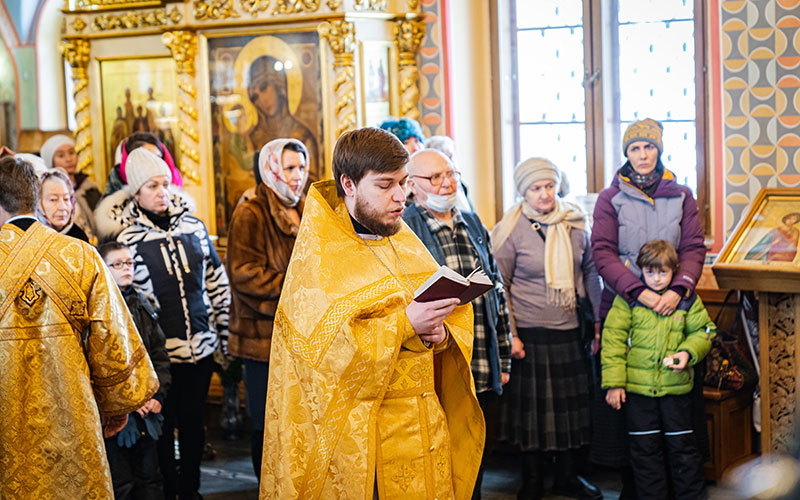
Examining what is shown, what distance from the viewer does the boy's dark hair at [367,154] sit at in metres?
2.88

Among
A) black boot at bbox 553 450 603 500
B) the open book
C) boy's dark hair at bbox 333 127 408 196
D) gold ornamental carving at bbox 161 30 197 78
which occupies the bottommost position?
black boot at bbox 553 450 603 500

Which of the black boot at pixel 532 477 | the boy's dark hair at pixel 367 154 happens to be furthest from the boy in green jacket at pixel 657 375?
the boy's dark hair at pixel 367 154

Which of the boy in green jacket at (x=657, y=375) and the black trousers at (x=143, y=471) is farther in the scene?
the boy in green jacket at (x=657, y=375)

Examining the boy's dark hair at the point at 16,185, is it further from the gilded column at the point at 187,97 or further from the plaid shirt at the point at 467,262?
the gilded column at the point at 187,97

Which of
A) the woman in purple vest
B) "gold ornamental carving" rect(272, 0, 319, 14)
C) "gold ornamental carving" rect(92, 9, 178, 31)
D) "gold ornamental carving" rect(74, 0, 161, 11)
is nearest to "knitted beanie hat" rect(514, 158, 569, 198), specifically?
the woman in purple vest

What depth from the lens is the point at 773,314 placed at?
466cm

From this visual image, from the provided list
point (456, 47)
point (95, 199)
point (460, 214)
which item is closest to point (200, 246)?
point (460, 214)

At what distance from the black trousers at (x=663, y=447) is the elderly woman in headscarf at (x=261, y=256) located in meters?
1.66

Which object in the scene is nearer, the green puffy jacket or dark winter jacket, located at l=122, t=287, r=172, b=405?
dark winter jacket, located at l=122, t=287, r=172, b=405

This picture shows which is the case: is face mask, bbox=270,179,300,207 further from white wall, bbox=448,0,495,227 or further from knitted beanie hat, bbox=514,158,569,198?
white wall, bbox=448,0,495,227

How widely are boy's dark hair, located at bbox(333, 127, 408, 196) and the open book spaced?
34 cm

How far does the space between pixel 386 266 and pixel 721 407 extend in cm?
268

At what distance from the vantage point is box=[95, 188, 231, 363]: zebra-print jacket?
4.64m

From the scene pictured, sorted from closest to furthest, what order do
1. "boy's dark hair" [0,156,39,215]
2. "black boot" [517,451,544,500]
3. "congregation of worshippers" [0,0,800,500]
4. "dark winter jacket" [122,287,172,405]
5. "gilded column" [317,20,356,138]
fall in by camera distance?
"congregation of worshippers" [0,0,800,500] → "boy's dark hair" [0,156,39,215] → "dark winter jacket" [122,287,172,405] → "black boot" [517,451,544,500] → "gilded column" [317,20,356,138]
